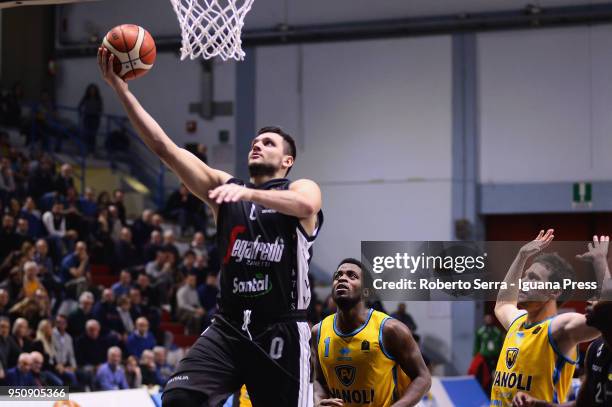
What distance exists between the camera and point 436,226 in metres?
21.9

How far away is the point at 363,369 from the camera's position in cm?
782

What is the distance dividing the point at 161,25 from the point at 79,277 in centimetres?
884

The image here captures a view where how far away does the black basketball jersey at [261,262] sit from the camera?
596 cm

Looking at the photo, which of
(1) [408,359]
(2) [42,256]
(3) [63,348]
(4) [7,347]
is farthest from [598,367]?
(2) [42,256]

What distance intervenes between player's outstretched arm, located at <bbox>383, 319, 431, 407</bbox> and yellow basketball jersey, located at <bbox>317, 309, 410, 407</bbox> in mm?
68

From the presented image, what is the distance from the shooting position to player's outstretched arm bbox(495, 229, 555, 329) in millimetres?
7668

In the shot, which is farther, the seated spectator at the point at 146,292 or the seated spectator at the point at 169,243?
the seated spectator at the point at 169,243

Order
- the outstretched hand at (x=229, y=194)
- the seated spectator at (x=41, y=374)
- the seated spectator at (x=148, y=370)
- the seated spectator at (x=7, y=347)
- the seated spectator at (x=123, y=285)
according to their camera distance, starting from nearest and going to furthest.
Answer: the outstretched hand at (x=229, y=194) < the seated spectator at (x=41, y=374) < the seated spectator at (x=7, y=347) < the seated spectator at (x=148, y=370) < the seated spectator at (x=123, y=285)

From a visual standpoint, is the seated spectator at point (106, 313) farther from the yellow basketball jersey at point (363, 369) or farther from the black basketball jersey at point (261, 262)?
the black basketball jersey at point (261, 262)

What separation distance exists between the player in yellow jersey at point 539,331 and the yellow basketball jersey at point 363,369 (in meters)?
0.79

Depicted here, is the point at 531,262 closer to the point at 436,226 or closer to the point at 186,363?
the point at 186,363

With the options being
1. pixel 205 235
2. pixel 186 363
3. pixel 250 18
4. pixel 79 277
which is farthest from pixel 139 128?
pixel 250 18

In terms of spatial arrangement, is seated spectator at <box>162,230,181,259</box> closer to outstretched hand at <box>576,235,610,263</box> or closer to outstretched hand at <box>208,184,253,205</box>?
outstretched hand at <box>576,235,610,263</box>

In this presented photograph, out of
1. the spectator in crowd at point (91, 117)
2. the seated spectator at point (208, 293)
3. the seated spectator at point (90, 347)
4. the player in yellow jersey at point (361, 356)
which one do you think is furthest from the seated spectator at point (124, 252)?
the player in yellow jersey at point (361, 356)
